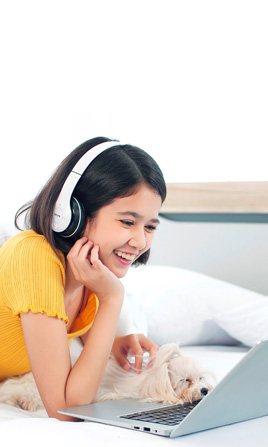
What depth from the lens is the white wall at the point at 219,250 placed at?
7.51 ft

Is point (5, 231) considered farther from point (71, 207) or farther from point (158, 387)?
point (158, 387)

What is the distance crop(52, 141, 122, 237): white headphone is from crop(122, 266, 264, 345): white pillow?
0.69 meters

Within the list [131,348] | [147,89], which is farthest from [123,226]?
[147,89]

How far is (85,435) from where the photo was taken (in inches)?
32.4

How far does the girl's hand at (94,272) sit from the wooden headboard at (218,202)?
48.2 inches

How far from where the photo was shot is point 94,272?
1132 mm

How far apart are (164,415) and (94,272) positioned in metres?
0.32

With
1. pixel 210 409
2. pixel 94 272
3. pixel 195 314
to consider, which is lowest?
pixel 195 314

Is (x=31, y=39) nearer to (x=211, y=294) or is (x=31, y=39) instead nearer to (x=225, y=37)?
(x=225, y=37)

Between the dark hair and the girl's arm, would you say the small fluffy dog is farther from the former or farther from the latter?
the dark hair

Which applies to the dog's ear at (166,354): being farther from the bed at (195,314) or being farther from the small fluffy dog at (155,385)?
the bed at (195,314)

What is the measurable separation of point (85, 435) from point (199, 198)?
1.62 meters

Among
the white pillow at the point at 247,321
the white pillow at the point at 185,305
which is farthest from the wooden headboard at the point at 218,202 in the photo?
the white pillow at the point at 247,321

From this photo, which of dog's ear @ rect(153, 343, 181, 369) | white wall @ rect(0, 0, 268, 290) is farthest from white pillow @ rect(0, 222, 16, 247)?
white wall @ rect(0, 0, 268, 290)
